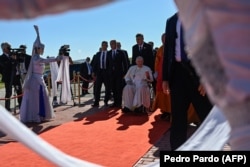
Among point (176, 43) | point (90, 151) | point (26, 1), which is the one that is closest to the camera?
point (26, 1)

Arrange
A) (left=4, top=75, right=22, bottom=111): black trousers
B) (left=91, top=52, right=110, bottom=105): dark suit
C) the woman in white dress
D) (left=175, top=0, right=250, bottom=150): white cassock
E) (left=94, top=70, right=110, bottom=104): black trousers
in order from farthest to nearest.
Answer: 1. (left=94, top=70, right=110, bottom=104): black trousers
2. (left=91, top=52, right=110, bottom=105): dark suit
3. (left=4, top=75, right=22, bottom=111): black trousers
4. the woman in white dress
5. (left=175, top=0, right=250, bottom=150): white cassock

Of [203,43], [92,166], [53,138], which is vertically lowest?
[53,138]

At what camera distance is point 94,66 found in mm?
8633

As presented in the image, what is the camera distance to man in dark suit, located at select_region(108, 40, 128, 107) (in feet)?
26.6

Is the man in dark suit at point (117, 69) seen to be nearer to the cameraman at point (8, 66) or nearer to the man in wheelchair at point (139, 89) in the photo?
the man in wheelchair at point (139, 89)

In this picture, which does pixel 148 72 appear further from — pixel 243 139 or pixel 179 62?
pixel 243 139

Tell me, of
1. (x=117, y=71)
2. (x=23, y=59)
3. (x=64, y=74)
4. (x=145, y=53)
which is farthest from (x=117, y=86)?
(x=23, y=59)

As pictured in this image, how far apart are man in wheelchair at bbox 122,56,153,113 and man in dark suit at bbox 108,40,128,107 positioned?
1.14 meters

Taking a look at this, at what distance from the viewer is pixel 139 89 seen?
22.4 ft

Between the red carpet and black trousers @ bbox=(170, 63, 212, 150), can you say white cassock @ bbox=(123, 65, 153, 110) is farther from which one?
black trousers @ bbox=(170, 63, 212, 150)

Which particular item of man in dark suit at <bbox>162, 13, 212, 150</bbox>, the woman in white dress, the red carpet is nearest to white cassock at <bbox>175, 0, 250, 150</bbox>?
man in dark suit at <bbox>162, 13, 212, 150</bbox>

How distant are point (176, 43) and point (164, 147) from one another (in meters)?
1.68

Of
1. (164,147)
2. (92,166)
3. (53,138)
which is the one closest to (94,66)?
(53,138)

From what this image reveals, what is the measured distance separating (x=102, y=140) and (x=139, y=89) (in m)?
2.42
